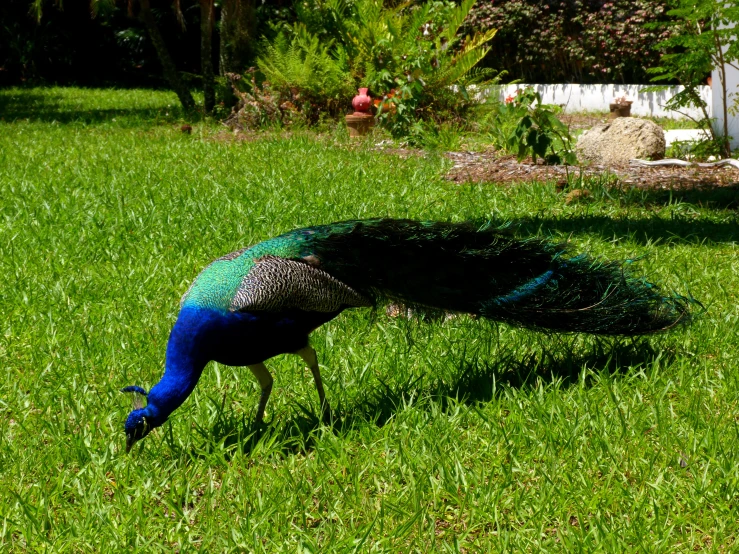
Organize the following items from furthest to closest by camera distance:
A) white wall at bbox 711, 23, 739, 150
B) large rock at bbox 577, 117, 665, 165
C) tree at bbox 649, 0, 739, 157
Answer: white wall at bbox 711, 23, 739, 150
large rock at bbox 577, 117, 665, 165
tree at bbox 649, 0, 739, 157

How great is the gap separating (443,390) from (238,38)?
1124 cm

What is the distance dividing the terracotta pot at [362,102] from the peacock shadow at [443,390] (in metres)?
7.45

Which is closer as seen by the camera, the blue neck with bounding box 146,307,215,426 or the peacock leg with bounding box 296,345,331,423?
the blue neck with bounding box 146,307,215,426

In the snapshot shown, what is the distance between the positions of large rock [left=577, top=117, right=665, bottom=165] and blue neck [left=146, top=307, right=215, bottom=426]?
6.93 meters

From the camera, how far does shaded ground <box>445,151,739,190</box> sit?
26.8ft

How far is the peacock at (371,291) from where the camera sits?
10.6 ft

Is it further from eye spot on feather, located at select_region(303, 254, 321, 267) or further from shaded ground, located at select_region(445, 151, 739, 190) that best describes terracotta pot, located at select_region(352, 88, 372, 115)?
eye spot on feather, located at select_region(303, 254, 321, 267)

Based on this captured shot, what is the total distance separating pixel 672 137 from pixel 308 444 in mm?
9492

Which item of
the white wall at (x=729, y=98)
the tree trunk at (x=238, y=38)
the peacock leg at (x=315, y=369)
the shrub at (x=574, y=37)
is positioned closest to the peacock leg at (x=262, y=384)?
the peacock leg at (x=315, y=369)

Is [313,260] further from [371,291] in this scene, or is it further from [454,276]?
[454,276]

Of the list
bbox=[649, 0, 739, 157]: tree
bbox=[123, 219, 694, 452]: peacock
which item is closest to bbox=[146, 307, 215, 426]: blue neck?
bbox=[123, 219, 694, 452]: peacock

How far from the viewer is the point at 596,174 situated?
8375mm

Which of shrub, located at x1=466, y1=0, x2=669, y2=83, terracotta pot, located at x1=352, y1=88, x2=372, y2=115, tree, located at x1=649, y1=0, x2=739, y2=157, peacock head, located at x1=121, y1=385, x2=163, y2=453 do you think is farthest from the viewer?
shrub, located at x1=466, y1=0, x2=669, y2=83

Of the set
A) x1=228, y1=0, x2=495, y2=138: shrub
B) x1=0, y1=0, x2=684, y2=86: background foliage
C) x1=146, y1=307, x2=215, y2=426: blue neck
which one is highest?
x1=0, y1=0, x2=684, y2=86: background foliage
